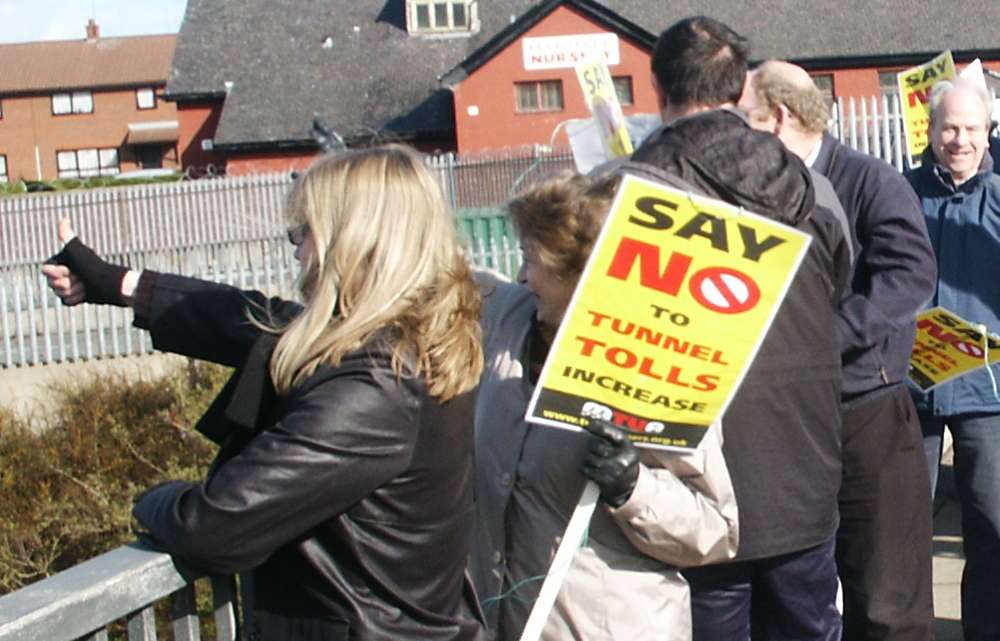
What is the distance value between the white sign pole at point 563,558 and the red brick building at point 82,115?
71.1 meters

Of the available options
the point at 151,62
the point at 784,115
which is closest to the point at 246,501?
the point at 784,115

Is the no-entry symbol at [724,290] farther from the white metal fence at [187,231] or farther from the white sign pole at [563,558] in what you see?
the white metal fence at [187,231]

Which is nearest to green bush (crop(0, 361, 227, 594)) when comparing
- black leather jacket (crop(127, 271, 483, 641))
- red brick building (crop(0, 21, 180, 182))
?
black leather jacket (crop(127, 271, 483, 641))

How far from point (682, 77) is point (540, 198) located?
0.98m

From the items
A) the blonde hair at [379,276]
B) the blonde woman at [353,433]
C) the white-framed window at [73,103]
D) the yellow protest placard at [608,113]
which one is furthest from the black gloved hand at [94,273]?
the white-framed window at [73,103]

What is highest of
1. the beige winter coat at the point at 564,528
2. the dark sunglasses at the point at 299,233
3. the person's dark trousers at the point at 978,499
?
the dark sunglasses at the point at 299,233

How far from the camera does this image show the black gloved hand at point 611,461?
2.86m

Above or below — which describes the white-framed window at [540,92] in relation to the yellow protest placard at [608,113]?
above

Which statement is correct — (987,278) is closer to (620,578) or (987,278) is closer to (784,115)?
(784,115)

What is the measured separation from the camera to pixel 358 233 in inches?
98.2

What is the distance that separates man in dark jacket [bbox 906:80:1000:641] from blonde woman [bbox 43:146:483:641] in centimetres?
274

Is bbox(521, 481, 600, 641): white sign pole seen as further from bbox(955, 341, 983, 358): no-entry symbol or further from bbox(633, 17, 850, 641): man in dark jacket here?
bbox(955, 341, 983, 358): no-entry symbol

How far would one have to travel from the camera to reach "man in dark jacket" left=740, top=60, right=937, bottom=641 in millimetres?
4043

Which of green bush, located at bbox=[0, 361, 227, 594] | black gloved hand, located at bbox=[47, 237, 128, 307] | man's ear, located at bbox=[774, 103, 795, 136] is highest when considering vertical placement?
man's ear, located at bbox=[774, 103, 795, 136]
